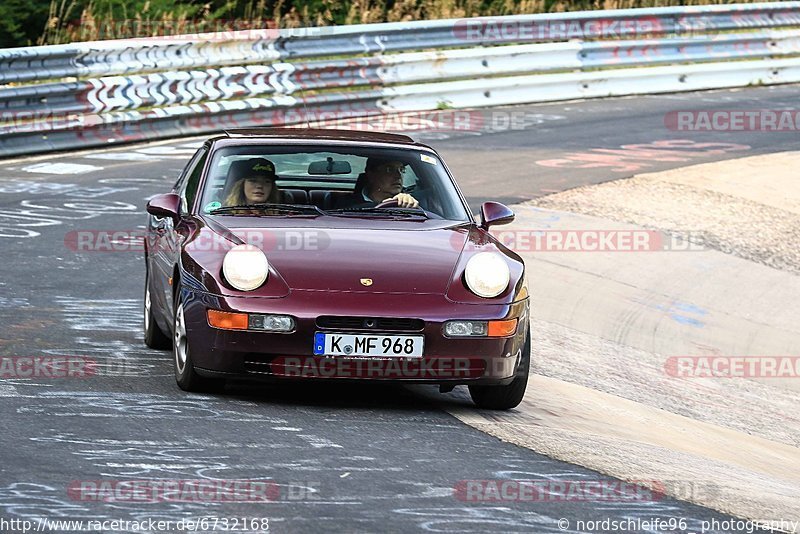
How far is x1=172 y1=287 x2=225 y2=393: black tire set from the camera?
23.4ft

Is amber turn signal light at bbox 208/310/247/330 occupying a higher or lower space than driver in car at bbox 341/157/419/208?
lower

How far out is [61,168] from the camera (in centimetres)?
1521

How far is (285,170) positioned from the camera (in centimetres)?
911

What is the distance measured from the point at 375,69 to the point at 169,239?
38.3 feet

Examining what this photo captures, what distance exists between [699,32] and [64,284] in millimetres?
14753

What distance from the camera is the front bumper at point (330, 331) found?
22.3ft

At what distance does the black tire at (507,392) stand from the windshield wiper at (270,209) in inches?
50.4

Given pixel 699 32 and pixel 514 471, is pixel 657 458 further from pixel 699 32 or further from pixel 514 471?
pixel 699 32

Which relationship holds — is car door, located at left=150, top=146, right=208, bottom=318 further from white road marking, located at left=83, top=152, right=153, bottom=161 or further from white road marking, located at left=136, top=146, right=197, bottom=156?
white road marking, located at left=136, top=146, right=197, bottom=156

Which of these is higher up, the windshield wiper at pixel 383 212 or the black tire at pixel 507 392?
the windshield wiper at pixel 383 212

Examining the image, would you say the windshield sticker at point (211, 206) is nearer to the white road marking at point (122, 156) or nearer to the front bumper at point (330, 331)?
the front bumper at point (330, 331)

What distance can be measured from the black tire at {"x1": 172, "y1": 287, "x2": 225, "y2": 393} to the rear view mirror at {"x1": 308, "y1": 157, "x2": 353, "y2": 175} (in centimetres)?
141

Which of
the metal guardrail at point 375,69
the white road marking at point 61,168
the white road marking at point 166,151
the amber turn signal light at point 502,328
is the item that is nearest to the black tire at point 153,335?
the amber turn signal light at point 502,328

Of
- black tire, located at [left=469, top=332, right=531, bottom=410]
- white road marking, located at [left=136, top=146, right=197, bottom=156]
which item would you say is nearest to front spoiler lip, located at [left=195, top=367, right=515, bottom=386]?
black tire, located at [left=469, top=332, right=531, bottom=410]
